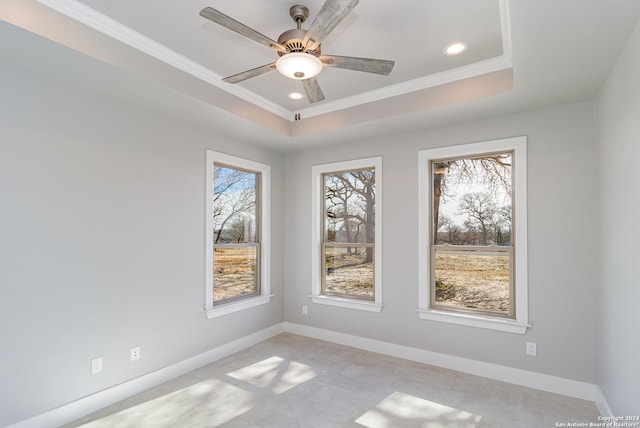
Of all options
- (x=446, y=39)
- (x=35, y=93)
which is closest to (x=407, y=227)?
(x=446, y=39)

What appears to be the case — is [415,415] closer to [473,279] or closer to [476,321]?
[476,321]

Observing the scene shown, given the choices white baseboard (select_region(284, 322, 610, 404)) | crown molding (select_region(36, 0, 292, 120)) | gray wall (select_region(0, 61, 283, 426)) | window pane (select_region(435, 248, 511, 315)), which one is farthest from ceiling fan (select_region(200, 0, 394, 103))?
white baseboard (select_region(284, 322, 610, 404))

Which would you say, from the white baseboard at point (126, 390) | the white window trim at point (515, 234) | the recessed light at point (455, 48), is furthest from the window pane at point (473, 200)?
the white baseboard at point (126, 390)

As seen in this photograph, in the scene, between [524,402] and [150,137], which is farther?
[150,137]

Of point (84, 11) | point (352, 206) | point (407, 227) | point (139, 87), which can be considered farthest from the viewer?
point (352, 206)

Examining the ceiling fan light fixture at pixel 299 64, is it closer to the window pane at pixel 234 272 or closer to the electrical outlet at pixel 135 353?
the window pane at pixel 234 272

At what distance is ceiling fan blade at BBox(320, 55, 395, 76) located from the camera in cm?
215

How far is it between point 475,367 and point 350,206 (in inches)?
89.8

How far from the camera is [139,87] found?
2.73 m

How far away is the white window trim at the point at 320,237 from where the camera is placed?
13.3 ft

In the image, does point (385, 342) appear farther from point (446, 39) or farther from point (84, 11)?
point (84, 11)

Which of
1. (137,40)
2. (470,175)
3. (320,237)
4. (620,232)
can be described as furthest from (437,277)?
(137,40)

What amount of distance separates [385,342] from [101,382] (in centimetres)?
284

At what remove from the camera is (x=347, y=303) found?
4.28m
